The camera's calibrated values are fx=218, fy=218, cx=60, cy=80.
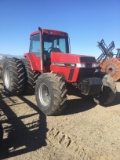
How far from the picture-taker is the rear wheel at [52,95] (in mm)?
5664

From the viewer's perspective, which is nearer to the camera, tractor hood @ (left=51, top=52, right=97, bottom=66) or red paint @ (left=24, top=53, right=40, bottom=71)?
tractor hood @ (left=51, top=52, right=97, bottom=66)

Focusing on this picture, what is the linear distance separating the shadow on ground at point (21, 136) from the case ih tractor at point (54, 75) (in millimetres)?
746

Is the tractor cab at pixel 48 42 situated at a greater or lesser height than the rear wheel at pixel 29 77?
greater

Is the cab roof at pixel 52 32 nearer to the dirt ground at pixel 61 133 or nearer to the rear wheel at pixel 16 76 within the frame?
the rear wheel at pixel 16 76

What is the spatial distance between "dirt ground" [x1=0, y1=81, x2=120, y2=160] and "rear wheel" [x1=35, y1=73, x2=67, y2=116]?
0.21m

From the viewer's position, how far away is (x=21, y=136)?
4.55 metres

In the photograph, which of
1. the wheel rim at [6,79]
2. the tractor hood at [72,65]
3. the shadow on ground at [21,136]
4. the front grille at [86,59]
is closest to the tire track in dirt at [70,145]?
the shadow on ground at [21,136]

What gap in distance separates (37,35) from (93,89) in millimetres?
2981

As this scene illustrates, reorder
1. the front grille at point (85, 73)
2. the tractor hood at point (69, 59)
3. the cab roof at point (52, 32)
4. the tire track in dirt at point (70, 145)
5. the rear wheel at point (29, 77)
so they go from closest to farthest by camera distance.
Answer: the tire track in dirt at point (70, 145), the tractor hood at point (69, 59), the front grille at point (85, 73), the cab roof at point (52, 32), the rear wheel at point (29, 77)

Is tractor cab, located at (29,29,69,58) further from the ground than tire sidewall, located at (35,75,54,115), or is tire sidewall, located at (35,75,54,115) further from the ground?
tractor cab, located at (29,29,69,58)

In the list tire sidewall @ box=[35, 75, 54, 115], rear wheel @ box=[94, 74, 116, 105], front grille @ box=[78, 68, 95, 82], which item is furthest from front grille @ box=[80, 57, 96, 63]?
tire sidewall @ box=[35, 75, 54, 115]

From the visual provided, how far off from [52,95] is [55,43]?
2.47 metres

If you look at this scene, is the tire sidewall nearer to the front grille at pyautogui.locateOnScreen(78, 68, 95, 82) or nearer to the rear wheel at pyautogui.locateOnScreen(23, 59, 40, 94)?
the front grille at pyautogui.locateOnScreen(78, 68, 95, 82)

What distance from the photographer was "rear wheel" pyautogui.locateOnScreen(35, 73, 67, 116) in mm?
5664
